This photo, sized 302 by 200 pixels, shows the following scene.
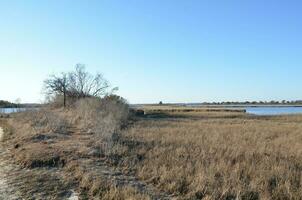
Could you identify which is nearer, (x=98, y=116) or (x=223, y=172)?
(x=223, y=172)

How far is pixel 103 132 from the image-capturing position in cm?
2022

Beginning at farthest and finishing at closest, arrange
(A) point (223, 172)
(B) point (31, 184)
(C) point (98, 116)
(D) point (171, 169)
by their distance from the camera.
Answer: (C) point (98, 116), (D) point (171, 169), (A) point (223, 172), (B) point (31, 184)

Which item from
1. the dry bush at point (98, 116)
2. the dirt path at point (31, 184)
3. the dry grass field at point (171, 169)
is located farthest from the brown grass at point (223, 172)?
the dry bush at point (98, 116)

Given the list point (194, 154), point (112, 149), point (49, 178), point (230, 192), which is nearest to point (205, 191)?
point (230, 192)

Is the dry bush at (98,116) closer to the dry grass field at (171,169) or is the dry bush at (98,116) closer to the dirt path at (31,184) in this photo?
the dry grass field at (171,169)

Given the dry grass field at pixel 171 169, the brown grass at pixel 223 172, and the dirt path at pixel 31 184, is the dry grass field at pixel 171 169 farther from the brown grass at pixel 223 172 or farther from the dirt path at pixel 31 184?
the dirt path at pixel 31 184

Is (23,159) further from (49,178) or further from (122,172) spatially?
(122,172)

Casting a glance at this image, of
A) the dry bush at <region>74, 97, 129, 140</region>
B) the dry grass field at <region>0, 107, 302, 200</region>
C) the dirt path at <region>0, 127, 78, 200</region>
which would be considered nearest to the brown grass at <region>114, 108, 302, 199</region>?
the dry grass field at <region>0, 107, 302, 200</region>

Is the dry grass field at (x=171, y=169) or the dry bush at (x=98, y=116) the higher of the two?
the dry bush at (x=98, y=116)

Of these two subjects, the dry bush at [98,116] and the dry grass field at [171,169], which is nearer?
the dry grass field at [171,169]

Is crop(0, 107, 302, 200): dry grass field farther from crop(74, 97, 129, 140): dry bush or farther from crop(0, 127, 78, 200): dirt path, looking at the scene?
crop(74, 97, 129, 140): dry bush

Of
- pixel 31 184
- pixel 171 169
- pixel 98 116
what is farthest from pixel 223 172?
pixel 98 116

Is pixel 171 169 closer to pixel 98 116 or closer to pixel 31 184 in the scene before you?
Result: pixel 31 184

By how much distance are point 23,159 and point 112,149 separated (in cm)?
324
